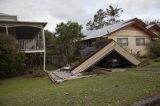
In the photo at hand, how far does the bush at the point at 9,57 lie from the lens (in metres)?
16.9

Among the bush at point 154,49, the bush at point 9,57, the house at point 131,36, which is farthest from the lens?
the house at point 131,36

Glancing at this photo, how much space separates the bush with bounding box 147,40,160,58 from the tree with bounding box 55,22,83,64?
306 inches

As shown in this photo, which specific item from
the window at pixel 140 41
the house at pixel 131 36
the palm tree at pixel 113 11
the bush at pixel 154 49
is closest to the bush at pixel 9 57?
the house at pixel 131 36

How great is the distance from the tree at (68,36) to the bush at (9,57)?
7.28 meters

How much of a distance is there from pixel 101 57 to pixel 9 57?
681 cm

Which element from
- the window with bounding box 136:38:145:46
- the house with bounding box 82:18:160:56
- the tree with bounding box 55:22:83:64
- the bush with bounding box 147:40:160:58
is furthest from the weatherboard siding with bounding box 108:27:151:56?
the tree with bounding box 55:22:83:64

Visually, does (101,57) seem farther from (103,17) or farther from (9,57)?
(103,17)

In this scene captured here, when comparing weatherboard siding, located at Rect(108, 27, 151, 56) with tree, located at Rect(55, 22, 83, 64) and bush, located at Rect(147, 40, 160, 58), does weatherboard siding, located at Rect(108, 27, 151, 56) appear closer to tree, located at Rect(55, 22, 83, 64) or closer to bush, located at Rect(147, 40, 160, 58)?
bush, located at Rect(147, 40, 160, 58)

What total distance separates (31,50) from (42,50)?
0.99m

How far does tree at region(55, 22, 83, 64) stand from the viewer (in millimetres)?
24625

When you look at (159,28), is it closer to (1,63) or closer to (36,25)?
(36,25)

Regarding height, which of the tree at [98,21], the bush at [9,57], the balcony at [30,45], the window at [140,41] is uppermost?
the tree at [98,21]

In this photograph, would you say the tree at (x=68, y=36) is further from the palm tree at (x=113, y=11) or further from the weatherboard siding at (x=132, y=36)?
the palm tree at (x=113, y=11)

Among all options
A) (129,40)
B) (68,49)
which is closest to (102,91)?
(68,49)
